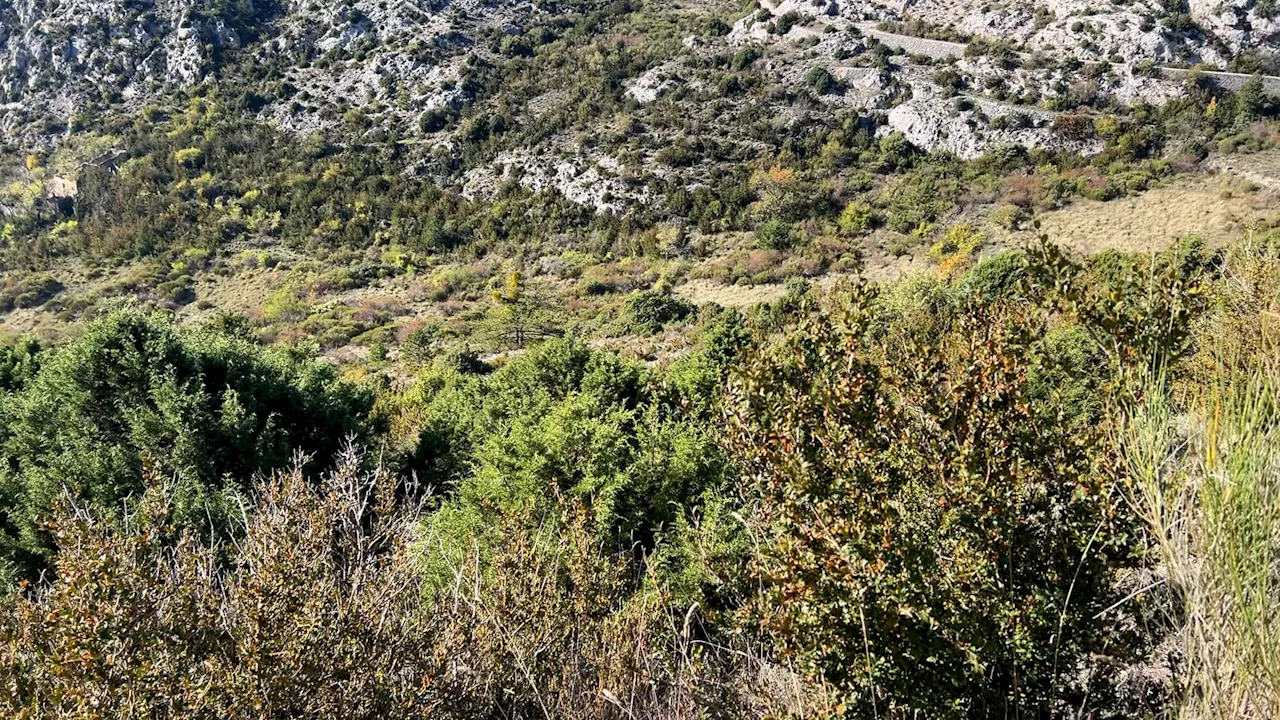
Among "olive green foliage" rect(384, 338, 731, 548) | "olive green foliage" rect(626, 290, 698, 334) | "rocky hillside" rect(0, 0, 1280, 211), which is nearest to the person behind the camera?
"olive green foliage" rect(384, 338, 731, 548)

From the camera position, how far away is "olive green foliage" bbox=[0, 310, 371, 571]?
713cm

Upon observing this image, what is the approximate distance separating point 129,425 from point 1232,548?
31.6 feet

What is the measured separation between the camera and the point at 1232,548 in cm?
128

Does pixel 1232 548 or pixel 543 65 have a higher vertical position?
pixel 1232 548

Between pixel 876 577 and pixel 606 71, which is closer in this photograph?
pixel 876 577

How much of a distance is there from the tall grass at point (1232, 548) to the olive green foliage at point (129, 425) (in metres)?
7.33

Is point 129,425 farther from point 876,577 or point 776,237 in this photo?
point 776,237

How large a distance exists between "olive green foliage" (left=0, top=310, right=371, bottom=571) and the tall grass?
7.33 meters

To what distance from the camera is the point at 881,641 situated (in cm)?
203

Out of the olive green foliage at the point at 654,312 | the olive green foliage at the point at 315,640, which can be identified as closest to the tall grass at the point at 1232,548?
the olive green foliage at the point at 315,640

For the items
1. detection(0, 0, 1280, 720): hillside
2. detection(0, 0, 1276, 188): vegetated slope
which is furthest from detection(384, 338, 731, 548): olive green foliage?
detection(0, 0, 1276, 188): vegetated slope

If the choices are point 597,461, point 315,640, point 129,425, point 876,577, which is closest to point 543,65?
point 129,425

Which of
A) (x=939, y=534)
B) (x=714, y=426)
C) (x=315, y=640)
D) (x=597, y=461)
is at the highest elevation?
(x=939, y=534)

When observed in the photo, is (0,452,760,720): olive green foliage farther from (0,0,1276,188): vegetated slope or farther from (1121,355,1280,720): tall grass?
(0,0,1276,188): vegetated slope
